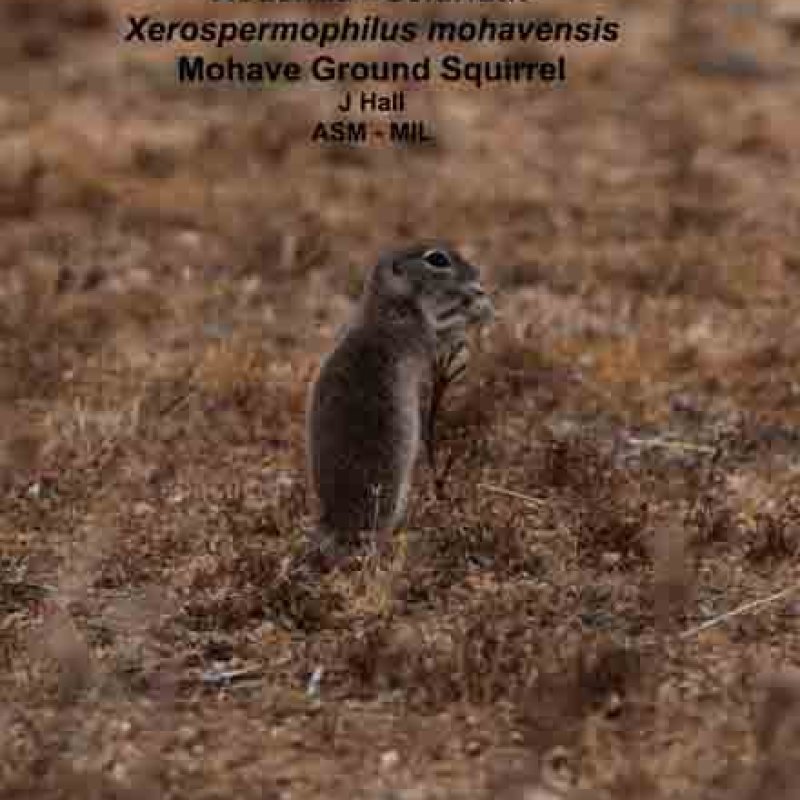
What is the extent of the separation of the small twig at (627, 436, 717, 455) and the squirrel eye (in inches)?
73.1

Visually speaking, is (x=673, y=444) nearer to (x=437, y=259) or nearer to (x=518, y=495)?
(x=518, y=495)

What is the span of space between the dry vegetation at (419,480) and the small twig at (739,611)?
38mm

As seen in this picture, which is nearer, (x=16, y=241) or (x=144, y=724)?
(x=144, y=724)

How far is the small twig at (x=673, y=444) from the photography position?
962 cm

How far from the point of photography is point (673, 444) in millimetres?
9672

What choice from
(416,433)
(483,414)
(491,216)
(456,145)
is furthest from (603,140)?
(416,433)

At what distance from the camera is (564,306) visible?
12633 millimetres

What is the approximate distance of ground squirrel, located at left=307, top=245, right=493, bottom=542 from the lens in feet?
24.1

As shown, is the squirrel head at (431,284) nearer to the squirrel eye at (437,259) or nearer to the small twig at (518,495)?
the squirrel eye at (437,259)

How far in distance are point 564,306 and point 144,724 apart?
721 centimetres

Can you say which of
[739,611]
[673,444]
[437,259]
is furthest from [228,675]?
[673,444]

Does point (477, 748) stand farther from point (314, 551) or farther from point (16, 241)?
point (16, 241)

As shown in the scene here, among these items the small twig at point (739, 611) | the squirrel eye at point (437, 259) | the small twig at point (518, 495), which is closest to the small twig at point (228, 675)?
the small twig at point (739, 611)

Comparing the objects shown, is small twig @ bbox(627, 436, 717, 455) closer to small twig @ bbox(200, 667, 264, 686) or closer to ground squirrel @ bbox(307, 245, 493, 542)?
ground squirrel @ bbox(307, 245, 493, 542)
